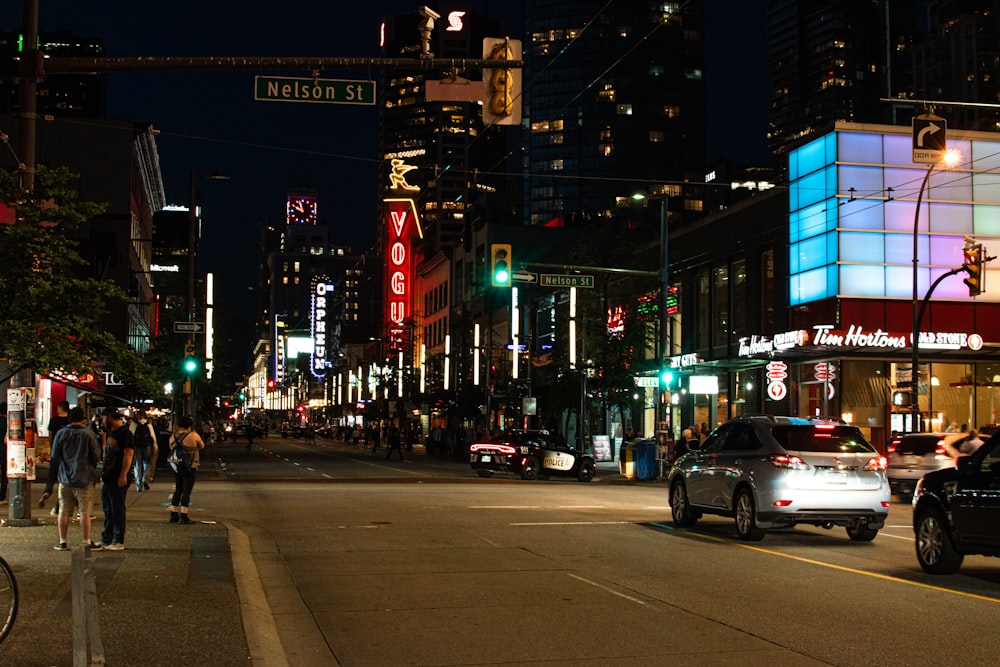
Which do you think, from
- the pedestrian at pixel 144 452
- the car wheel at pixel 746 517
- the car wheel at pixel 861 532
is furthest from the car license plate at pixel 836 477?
the pedestrian at pixel 144 452

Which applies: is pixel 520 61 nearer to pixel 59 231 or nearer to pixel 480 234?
pixel 59 231

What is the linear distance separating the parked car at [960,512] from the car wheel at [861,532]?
10.6ft

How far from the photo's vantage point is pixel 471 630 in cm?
1012

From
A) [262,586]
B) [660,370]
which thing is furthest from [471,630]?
[660,370]

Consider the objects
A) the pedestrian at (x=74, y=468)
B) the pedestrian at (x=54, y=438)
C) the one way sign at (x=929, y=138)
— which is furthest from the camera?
the one way sign at (x=929, y=138)

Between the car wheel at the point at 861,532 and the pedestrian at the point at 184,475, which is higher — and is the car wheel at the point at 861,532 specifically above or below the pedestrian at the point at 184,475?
below

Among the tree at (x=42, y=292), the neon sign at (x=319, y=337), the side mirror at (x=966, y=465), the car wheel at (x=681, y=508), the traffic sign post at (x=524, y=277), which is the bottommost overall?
the car wheel at (x=681, y=508)

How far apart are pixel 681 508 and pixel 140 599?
10.6 metres

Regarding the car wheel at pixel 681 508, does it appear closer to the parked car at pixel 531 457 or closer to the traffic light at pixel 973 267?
the traffic light at pixel 973 267

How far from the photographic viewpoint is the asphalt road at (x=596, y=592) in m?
9.27

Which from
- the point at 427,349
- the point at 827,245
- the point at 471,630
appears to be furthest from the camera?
the point at 427,349

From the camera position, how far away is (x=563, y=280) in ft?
105

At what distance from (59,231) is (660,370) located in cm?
2259

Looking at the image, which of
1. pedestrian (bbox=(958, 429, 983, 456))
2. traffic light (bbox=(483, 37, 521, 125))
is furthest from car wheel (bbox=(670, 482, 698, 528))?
pedestrian (bbox=(958, 429, 983, 456))
